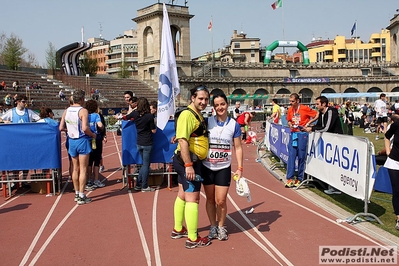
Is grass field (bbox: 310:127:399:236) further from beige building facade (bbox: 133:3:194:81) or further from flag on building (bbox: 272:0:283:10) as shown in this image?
flag on building (bbox: 272:0:283:10)

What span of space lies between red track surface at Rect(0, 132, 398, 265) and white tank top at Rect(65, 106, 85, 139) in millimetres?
1322

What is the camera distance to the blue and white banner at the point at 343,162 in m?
6.06

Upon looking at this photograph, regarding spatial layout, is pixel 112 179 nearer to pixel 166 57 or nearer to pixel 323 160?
pixel 166 57

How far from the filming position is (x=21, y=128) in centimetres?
830

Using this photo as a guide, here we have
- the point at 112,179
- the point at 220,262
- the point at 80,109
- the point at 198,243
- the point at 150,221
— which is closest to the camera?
the point at 220,262

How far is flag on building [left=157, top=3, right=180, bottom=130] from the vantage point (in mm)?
7441

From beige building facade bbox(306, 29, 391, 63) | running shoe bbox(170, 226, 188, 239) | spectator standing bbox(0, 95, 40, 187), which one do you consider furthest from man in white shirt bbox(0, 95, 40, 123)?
beige building facade bbox(306, 29, 391, 63)

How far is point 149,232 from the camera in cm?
587

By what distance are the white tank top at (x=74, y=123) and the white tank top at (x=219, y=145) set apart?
3.18m

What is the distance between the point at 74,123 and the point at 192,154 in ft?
10.9

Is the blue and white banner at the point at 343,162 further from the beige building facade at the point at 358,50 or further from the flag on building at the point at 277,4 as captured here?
the beige building facade at the point at 358,50

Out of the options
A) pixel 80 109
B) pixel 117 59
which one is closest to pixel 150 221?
pixel 80 109

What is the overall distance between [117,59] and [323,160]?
9660cm

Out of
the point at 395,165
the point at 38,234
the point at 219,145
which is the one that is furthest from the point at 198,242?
the point at 395,165
